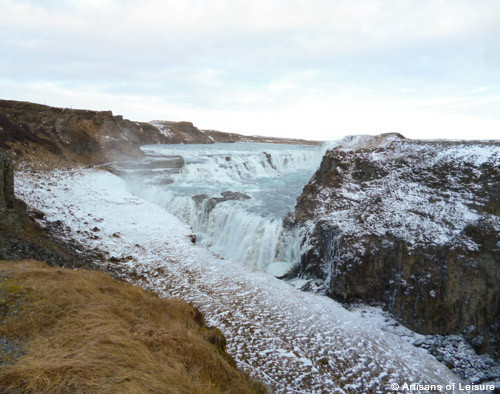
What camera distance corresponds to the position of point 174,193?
22781 mm

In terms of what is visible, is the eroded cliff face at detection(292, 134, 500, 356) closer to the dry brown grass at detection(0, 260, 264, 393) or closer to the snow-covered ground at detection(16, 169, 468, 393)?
the snow-covered ground at detection(16, 169, 468, 393)

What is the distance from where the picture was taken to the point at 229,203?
19.0 m

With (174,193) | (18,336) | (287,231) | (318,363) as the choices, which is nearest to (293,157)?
(174,193)

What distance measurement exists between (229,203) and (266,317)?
38.1 ft

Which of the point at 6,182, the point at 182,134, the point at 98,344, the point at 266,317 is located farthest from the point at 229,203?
the point at 182,134

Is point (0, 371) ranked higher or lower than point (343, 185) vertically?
lower

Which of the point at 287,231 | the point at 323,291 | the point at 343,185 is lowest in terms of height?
the point at 323,291

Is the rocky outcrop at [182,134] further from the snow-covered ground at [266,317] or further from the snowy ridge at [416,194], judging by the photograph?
the snowy ridge at [416,194]

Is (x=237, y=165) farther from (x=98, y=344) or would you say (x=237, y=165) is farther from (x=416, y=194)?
(x=98, y=344)

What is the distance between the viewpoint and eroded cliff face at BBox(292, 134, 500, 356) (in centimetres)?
812

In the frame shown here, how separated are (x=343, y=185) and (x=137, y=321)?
10806 millimetres

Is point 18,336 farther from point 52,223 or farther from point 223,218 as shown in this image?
point 223,218

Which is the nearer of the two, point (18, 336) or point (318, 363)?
point (18, 336)

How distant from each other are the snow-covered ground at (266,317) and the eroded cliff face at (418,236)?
122 centimetres
